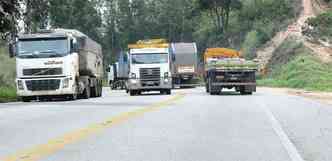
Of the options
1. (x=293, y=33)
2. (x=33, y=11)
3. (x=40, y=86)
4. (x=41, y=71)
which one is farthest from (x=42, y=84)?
(x=293, y=33)

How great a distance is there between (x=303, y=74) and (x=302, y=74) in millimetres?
192

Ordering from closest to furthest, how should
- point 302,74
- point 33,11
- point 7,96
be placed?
1. point 7,96
2. point 33,11
3. point 302,74

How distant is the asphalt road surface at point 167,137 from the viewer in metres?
11.3

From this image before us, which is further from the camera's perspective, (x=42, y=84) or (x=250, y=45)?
(x=250, y=45)

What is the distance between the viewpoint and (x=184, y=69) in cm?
5925

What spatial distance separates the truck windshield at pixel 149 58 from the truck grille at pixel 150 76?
1.58 feet

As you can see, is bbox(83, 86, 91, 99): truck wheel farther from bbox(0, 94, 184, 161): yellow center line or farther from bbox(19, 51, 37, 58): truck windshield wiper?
bbox(0, 94, 184, 161): yellow center line

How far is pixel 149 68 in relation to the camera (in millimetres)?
40094

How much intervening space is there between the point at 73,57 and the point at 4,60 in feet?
102

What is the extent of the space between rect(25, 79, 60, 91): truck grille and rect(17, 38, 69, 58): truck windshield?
1.11m

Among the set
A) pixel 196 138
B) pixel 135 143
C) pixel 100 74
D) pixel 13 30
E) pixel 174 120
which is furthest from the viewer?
pixel 100 74

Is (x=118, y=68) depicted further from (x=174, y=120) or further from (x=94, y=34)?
(x=174, y=120)

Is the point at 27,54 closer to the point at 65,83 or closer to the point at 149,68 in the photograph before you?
the point at 65,83

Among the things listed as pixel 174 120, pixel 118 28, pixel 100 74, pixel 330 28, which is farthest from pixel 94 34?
pixel 174 120
